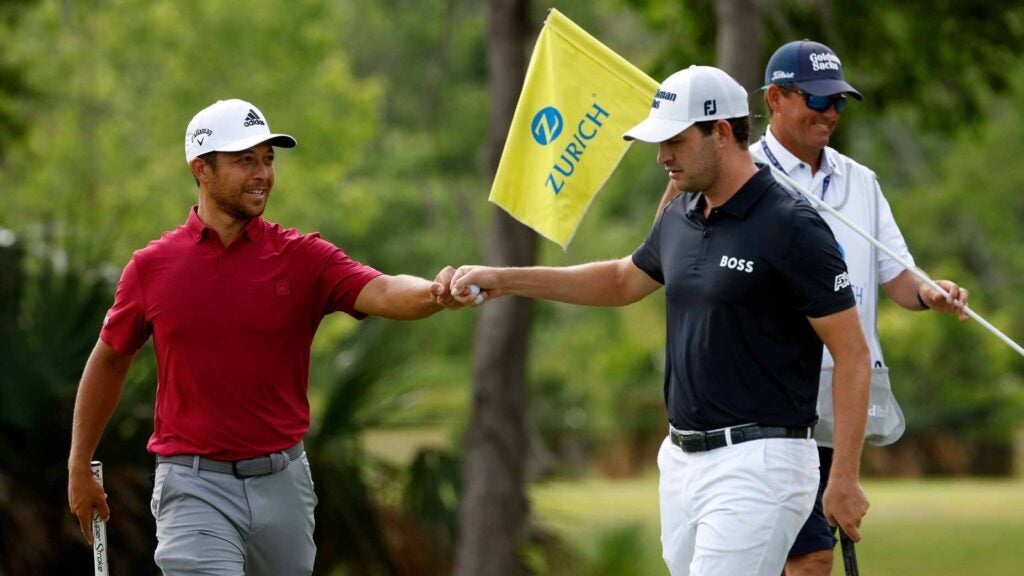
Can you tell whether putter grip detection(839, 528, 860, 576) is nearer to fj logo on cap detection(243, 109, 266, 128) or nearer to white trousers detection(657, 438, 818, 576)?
white trousers detection(657, 438, 818, 576)

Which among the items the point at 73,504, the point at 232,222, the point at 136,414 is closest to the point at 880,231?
the point at 232,222

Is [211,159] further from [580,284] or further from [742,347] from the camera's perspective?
[742,347]

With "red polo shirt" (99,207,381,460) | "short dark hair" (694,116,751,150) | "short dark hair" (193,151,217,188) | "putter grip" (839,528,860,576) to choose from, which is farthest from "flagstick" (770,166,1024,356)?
"short dark hair" (193,151,217,188)

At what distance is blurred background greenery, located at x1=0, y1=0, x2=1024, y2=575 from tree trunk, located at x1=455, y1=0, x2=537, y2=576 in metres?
0.37

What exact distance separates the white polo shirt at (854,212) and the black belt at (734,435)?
938 mm

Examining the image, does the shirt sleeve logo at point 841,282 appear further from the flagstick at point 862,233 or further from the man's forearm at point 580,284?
the man's forearm at point 580,284

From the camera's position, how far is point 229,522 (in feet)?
20.0

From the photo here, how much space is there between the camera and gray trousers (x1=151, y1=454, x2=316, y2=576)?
6.02 m

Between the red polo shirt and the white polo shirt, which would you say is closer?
the red polo shirt

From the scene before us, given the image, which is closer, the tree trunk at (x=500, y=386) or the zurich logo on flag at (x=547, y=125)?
the zurich logo on flag at (x=547, y=125)

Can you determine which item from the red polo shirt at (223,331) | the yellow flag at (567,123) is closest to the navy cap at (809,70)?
the yellow flag at (567,123)

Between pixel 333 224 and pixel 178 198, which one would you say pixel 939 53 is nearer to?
pixel 178 198

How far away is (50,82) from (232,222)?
25448 mm

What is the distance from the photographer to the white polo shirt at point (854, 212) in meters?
6.68
